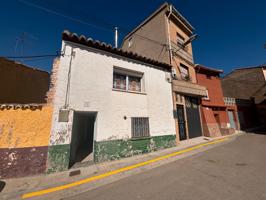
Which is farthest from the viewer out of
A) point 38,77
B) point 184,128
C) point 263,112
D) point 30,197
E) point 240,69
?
point 240,69

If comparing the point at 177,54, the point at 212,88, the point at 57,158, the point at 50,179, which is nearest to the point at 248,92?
the point at 212,88

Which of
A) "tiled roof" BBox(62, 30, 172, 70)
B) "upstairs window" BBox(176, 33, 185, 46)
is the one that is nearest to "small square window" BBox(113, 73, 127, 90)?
"tiled roof" BBox(62, 30, 172, 70)

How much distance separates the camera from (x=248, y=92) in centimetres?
2045

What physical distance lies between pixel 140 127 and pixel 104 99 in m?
2.54

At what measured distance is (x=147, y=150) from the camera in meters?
6.52

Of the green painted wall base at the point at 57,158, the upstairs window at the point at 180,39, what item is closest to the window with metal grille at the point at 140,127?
the green painted wall base at the point at 57,158

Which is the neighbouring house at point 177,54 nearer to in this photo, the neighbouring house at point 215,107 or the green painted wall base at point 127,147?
the neighbouring house at point 215,107

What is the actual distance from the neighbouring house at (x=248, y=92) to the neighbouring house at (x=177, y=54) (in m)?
10.6

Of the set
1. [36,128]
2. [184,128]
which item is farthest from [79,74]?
[184,128]

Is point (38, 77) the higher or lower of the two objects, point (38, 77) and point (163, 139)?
the higher

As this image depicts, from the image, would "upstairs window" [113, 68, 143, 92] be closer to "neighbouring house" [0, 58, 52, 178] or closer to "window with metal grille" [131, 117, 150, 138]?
"window with metal grille" [131, 117, 150, 138]

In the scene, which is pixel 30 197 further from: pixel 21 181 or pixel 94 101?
pixel 94 101

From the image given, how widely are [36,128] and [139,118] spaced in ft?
15.1

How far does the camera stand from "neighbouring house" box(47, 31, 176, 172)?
4875 mm
